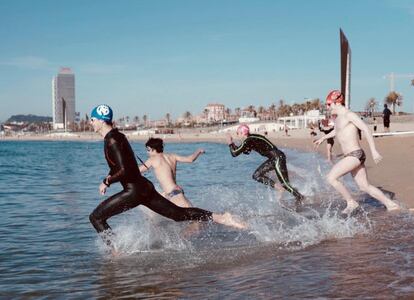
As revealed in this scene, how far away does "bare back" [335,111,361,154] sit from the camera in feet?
27.5

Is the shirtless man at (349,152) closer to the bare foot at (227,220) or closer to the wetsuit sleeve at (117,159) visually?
the bare foot at (227,220)

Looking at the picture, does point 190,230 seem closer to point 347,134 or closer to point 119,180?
point 119,180

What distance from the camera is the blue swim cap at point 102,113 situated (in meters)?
5.95

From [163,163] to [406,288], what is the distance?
4.57 metres

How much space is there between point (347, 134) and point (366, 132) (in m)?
0.38

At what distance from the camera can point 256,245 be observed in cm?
653

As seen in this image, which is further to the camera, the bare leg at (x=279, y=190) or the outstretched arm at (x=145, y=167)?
the bare leg at (x=279, y=190)

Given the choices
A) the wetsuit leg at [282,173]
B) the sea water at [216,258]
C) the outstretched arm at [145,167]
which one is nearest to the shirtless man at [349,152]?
the sea water at [216,258]

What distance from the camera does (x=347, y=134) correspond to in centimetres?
842

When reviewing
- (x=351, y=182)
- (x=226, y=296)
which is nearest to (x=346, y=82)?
(x=351, y=182)

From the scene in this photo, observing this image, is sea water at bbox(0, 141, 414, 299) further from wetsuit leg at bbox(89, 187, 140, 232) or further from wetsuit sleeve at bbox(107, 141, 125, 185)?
wetsuit sleeve at bbox(107, 141, 125, 185)

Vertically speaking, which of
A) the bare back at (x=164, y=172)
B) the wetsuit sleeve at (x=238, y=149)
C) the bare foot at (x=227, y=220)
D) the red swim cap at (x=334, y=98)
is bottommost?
the bare foot at (x=227, y=220)

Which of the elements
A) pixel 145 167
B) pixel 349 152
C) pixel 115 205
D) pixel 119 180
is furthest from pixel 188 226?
pixel 349 152

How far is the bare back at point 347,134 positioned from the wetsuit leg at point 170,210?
9.86 ft
